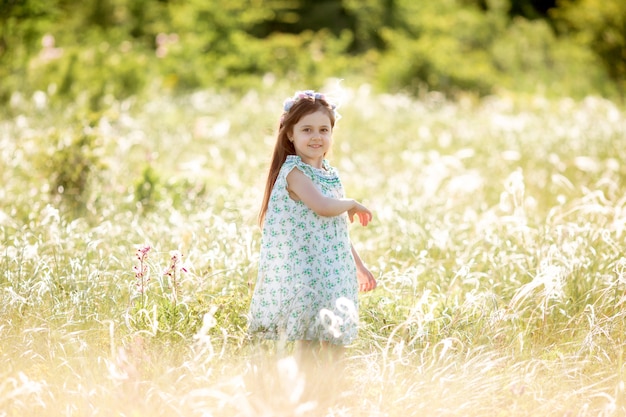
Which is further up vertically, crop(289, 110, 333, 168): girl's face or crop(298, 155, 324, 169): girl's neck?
crop(289, 110, 333, 168): girl's face

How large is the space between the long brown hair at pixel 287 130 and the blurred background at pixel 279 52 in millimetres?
7645

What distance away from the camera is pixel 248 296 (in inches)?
173

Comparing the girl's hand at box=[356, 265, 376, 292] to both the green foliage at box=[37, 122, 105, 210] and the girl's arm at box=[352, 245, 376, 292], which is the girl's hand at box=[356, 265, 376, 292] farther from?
the green foliage at box=[37, 122, 105, 210]

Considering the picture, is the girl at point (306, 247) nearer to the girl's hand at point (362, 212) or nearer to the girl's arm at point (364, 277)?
the girl's hand at point (362, 212)

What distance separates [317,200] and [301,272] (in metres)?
0.31

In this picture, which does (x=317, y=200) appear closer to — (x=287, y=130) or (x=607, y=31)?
(x=287, y=130)

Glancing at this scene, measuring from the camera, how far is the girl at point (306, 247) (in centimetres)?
380

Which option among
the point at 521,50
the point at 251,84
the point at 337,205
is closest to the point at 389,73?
the point at 251,84

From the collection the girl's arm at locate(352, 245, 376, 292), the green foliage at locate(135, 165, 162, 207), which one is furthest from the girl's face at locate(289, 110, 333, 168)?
the green foliage at locate(135, 165, 162, 207)

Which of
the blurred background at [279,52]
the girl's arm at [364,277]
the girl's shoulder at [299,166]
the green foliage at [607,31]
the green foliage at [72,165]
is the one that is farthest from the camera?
the green foliage at [607,31]

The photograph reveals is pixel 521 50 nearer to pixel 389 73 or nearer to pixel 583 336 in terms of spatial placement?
pixel 389 73

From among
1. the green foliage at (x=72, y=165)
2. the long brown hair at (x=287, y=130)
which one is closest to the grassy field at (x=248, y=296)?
the green foliage at (x=72, y=165)

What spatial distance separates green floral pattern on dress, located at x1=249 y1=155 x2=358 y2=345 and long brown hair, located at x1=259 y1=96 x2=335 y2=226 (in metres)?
0.12

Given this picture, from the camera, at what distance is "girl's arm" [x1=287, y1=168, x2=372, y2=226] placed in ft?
12.5
